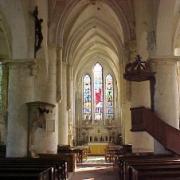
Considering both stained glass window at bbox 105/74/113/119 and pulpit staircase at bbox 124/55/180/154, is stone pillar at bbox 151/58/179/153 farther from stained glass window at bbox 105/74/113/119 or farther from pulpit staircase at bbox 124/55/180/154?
stained glass window at bbox 105/74/113/119

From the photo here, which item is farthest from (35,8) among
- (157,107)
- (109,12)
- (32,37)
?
(109,12)

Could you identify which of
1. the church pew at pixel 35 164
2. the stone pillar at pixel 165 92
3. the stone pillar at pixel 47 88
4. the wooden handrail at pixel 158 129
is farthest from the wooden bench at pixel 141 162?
the stone pillar at pixel 47 88

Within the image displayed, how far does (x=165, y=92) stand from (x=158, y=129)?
187 centimetres

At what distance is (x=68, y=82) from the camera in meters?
27.5

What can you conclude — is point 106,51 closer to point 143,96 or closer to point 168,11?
point 143,96

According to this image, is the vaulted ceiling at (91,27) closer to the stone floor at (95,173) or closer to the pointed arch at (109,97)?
the pointed arch at (109,97)

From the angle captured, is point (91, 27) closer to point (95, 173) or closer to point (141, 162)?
point (95, 173)

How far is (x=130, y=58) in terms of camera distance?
871 inches

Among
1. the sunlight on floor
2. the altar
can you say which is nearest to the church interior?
the altar

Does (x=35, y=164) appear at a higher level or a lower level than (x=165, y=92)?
lower

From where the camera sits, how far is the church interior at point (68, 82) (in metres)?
12.1

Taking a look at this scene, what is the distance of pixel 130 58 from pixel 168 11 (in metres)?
8.21

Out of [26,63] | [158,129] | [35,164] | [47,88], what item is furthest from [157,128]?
[47,88]

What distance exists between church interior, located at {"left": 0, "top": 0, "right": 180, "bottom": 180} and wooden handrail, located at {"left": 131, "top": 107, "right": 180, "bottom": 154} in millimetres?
34
